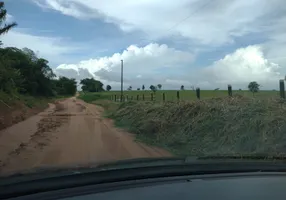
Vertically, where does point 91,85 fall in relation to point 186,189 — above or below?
above

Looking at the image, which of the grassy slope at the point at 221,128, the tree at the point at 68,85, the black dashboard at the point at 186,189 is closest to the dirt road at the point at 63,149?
the grassy slope at the point at 221,128

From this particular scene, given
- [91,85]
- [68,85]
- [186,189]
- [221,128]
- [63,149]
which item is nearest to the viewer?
[186,189]

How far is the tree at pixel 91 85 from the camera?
461 feet

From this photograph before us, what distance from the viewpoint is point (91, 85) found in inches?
5655

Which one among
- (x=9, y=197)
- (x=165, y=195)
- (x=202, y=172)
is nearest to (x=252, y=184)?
(x=202, y=172)

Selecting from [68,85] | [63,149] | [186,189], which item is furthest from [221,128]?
[68,85]

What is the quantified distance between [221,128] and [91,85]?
5259 inches

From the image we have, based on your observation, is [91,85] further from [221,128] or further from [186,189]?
[186,189]

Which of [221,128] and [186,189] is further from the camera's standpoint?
[221,128]

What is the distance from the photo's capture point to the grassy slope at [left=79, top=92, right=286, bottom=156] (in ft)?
33.0

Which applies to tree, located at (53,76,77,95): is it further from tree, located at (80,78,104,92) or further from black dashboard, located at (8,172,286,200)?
black dashboard, located at (8,172,286,200)

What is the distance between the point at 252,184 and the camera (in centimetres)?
278

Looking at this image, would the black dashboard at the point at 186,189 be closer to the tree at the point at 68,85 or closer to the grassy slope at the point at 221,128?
the grassy slope at the point at 221,128

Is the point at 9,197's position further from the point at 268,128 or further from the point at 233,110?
the point at 233,110
